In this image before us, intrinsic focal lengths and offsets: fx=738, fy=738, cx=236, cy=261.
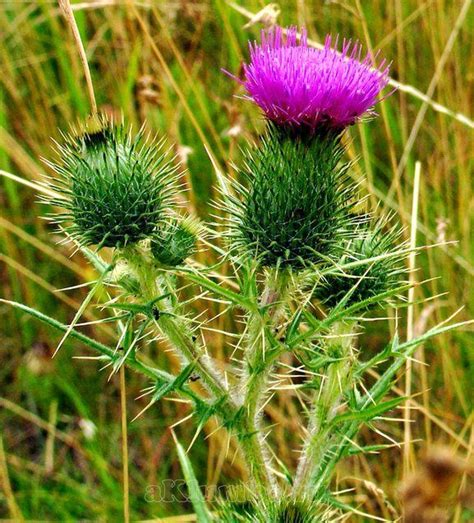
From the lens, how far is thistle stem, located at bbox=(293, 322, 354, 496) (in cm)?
224

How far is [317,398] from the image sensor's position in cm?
230

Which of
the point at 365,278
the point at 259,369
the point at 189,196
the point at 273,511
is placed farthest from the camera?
the point at 189,196

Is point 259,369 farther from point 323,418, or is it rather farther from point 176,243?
point 176,243

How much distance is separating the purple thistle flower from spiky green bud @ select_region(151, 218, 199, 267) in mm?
429

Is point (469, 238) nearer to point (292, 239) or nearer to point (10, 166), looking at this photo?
point (292, 239)

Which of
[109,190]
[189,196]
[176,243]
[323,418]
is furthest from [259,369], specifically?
[189,196]

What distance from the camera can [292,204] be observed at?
7.26ft

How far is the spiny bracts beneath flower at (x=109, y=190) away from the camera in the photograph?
2.21 metres

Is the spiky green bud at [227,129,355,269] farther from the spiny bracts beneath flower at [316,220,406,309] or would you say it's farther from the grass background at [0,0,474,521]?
the grass background at [0,0,474,521]

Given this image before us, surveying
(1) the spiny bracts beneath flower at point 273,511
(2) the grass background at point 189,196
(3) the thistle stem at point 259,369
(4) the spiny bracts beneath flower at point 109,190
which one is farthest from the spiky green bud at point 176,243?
(2) the grass background at point 189,196

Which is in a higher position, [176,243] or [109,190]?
[109,190]

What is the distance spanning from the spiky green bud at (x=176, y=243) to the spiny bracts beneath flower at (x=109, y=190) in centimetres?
6

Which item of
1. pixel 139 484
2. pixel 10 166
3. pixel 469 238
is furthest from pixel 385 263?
pixel 10 166

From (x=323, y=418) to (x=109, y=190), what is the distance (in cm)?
96
